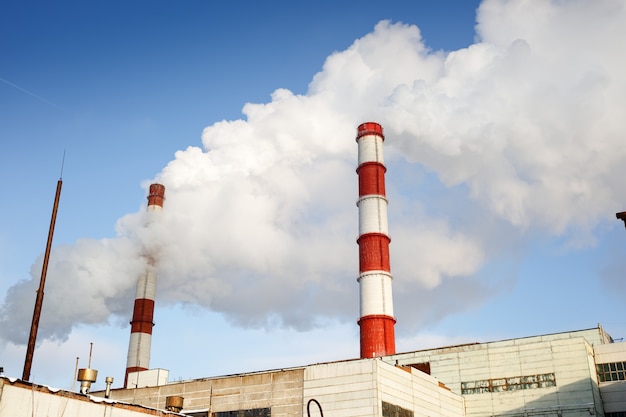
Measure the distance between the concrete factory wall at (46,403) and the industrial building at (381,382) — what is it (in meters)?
0.03

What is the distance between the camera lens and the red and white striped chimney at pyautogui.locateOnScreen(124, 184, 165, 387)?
177ft

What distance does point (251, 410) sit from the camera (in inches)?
1247

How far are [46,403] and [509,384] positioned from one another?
28.2m

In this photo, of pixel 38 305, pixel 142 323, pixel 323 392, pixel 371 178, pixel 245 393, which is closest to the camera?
pixel 38 305

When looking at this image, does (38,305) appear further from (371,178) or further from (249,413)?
(371,178)

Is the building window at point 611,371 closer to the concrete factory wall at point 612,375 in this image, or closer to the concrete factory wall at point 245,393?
the concrete factory wall at point 612,375

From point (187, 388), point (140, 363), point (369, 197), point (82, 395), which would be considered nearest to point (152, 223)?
point (140, 363)

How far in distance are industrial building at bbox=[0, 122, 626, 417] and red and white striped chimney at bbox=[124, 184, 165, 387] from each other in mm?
2085

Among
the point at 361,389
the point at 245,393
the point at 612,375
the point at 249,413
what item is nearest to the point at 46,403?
the point at 249,413

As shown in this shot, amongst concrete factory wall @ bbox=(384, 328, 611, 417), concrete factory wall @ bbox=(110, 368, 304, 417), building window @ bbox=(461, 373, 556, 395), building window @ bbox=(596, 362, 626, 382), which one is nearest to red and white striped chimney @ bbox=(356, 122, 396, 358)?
concrete factory wall @ bbox=(384, 328, 611, 417)

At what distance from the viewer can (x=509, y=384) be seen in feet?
126

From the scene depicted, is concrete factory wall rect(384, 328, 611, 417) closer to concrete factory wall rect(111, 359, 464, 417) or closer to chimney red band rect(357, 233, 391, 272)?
concrete factory wall rect(111, 359, 464, 417)

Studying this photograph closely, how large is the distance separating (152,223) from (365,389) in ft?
105

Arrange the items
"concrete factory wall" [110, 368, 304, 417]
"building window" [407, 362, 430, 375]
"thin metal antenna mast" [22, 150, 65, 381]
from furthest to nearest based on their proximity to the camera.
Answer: "building window" [407, 362, 430, 375], "concrete factory wall" [110, 368, 304, 417], "thin metal antenna mast" [22, 150, 65, 381]
